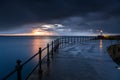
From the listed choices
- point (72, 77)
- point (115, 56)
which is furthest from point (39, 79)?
point (115, 56)

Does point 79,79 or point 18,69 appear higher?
point 18,69

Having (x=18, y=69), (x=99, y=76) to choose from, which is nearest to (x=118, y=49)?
(x=99, y=76)

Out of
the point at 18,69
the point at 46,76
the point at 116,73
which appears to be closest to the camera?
the point at 18,69

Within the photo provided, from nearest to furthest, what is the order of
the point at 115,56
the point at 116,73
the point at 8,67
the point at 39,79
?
the point at 39,79, the point at 116,73, the point at 115,56, the point at 8,67

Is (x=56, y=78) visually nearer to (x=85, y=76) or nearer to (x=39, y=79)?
(x=39, y=79)

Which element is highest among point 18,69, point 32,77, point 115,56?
point 18,69

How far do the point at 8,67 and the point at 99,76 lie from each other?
31.1m

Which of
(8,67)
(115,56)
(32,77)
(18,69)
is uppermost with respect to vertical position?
(18,69)

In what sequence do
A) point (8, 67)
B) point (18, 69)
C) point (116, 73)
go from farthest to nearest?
point (8, 67) < point (116, 73) < point (18, 69)

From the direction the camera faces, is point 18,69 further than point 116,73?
No

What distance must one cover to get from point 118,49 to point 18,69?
93.2ft

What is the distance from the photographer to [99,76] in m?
7.85

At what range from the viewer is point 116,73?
8.41 metres

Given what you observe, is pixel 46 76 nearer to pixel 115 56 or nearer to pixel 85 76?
pixel 85 76
